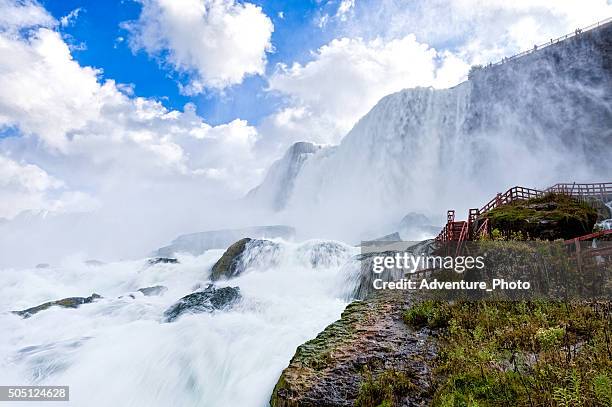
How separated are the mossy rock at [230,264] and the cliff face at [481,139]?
2770cm

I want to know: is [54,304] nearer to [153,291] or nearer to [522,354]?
[153,291]

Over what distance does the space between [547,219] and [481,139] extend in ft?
131

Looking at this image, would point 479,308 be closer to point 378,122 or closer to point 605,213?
point 605,213

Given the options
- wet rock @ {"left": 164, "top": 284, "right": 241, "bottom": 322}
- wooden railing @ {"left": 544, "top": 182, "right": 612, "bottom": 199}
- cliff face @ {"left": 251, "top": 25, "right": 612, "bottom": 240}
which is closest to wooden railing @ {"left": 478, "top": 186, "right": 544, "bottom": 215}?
wooden railing @ {"left": 544, "top": 182, "right": 612, "bottom": 199}

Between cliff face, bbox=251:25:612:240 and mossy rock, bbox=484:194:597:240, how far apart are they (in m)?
31.5

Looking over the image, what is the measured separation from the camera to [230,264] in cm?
2962

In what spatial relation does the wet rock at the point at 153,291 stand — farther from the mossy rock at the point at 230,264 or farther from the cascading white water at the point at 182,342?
the mossy rock at the point at 230,264

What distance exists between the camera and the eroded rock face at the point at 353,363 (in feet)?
20.6

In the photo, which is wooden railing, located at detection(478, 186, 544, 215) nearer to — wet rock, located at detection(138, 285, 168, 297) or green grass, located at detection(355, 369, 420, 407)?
green grass, located at detection(355, 369, 420, 407)

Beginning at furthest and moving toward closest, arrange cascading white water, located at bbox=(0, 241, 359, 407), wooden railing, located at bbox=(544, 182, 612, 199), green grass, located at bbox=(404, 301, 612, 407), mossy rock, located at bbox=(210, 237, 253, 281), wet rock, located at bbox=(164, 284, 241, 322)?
mossy rock, located at bbox=(210, 237, 253, 281)
wooden railing, located at bbox=(544, 182, 612, 199)
wet rock, located at bbox=(164, 284, 241, 322)
cascading white water, located at bbox=(0, 241, 359, 407)
green grass, located at bbox=(404, 301, 612, 407)

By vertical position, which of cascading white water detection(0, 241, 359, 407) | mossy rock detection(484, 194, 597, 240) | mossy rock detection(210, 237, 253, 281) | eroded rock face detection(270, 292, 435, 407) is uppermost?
mossy rock detection(484, 194, 597, 240)

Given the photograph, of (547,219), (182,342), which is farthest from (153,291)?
(547,219)

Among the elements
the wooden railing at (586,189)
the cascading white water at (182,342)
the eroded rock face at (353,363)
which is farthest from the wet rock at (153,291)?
the wooden railing at (586,189)

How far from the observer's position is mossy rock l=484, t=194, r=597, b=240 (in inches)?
577
